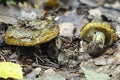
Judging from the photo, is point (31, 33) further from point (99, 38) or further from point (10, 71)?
point (99, 38)

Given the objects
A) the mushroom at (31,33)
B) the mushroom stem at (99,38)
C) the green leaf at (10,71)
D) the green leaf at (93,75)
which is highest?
the mushroom at (31,33)

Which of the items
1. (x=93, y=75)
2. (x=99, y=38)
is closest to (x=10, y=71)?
(x=93, y=75)

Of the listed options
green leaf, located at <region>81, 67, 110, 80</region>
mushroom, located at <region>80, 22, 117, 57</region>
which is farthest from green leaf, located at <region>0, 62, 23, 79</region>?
mushroom, located at <region>80, 22, 117, 57</region>

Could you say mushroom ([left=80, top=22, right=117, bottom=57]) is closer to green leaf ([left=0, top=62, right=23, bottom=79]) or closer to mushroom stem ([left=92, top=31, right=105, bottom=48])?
mushroom stem ([left=92, top=31, right=105, bottom=48])

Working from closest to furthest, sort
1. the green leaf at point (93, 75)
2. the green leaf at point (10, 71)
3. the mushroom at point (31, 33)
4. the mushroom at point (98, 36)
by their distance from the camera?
the green leaf at point (10, 71) → the green leaf at point (93, 75) → the mushroom at point (31, 33) → the mushroom at point (98, 36)

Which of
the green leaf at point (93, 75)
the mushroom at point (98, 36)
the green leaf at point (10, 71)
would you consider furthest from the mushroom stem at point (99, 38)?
the green leaf at point (10, 71)

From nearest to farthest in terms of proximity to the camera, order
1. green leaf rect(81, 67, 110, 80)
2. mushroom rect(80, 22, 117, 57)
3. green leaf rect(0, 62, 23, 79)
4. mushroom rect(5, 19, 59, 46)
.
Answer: green leaf rect(0, 62, 23, 79), green leaf rect(81, 67, 110, 80), mushroom rect(5, 19, 59, 46), mushroom rect(80, 22, 117, 57)

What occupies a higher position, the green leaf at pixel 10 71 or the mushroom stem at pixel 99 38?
the mushroom stem at pixel 99 38

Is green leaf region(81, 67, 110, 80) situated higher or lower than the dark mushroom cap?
lower

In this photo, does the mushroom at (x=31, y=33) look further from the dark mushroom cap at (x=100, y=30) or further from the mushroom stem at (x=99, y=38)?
the mushroom stem at (x=99, y=38)

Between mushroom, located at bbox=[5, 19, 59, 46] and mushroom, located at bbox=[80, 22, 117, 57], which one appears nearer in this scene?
mushroom, located at bbox=[5, 19, 59, 46]
